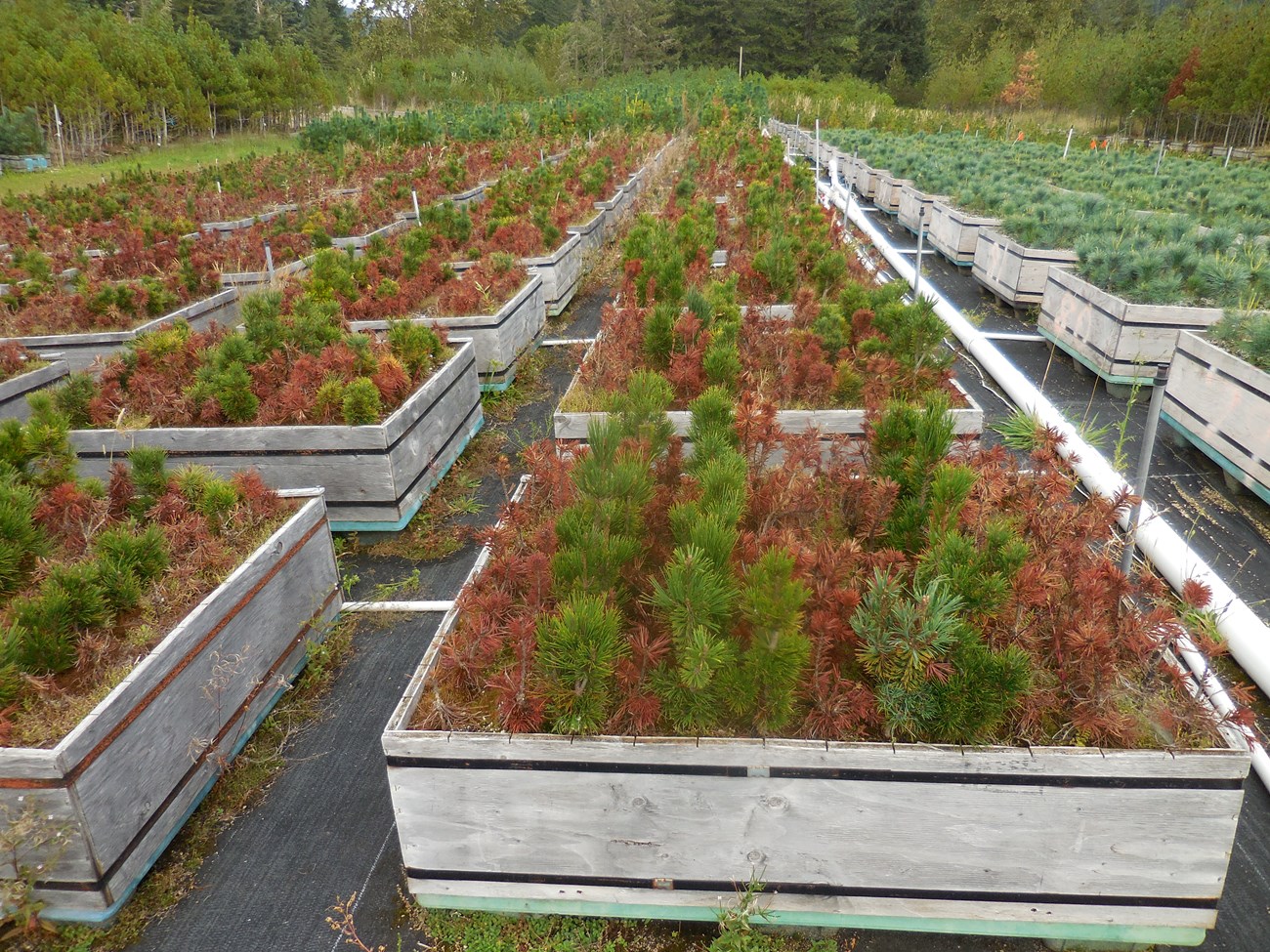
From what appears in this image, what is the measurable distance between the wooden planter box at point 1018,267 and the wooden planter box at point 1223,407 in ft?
8.57

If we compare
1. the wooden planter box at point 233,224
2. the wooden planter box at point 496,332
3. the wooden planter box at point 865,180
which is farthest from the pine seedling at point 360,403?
the wooden planter box at point 865,180

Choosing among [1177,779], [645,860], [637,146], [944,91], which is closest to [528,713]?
[645,860]

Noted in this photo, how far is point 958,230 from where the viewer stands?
1007cm

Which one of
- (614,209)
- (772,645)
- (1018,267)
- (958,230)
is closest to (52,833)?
(772,645)

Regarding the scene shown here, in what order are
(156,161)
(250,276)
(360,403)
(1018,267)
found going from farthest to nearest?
(156,161)
(250,276)
(1018,267)
(360,403)

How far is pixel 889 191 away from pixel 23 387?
13386 millimetres

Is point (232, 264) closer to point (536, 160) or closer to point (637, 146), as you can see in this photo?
point (536, 160)

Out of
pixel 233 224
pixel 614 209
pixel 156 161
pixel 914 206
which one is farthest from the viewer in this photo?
pixel 156 161

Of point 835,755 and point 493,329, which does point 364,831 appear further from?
point 493,329

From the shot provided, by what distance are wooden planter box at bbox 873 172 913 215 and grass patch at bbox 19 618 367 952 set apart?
12849 mm

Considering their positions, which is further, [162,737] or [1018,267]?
[1018,267]

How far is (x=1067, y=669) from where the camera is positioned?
233 centimetres

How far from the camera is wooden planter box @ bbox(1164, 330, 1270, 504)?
4582mm

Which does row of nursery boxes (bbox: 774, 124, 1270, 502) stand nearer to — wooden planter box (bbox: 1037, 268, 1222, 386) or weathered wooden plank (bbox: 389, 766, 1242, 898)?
wooden planter box (bbox: 1037, 268, 1222, 386)
